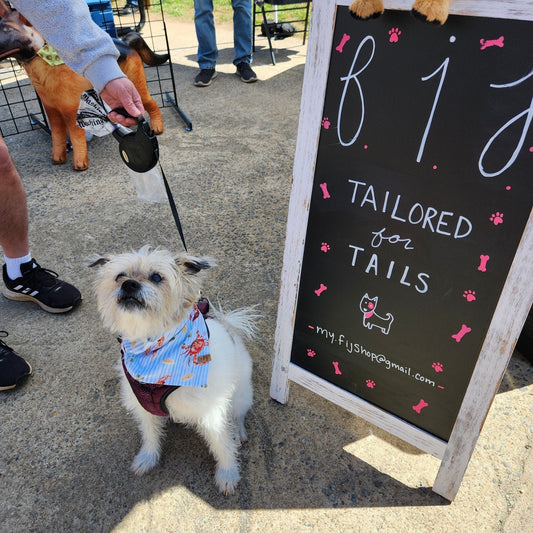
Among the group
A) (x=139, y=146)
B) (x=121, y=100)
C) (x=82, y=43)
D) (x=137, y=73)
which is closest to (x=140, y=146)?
(x=139, y=146)

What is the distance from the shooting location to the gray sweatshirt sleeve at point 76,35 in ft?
6.71

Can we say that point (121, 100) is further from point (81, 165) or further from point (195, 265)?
point (81, 165)

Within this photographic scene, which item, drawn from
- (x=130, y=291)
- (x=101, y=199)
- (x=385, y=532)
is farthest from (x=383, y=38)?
(x=101, y=199)

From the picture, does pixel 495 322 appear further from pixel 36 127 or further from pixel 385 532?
pixel 36 127

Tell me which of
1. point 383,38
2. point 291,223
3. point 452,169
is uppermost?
point 383,38

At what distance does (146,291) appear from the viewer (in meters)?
1.65

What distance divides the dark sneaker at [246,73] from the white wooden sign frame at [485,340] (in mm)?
5330

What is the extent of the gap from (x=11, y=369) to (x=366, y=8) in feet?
8.11

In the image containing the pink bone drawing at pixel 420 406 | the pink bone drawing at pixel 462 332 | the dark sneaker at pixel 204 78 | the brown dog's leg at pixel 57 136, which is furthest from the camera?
the dark sneaker at pixel 204 78

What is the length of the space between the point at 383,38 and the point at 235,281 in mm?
2066

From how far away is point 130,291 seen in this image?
1.66 m

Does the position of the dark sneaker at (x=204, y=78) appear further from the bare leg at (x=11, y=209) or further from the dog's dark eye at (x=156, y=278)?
the dog's dark eye at (x=156, y=278)

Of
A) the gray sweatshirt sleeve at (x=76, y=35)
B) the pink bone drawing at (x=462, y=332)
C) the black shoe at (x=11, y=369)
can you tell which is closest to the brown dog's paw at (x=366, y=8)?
the pink bone drawing at (x=462, y=332)

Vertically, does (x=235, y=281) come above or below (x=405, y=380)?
below
